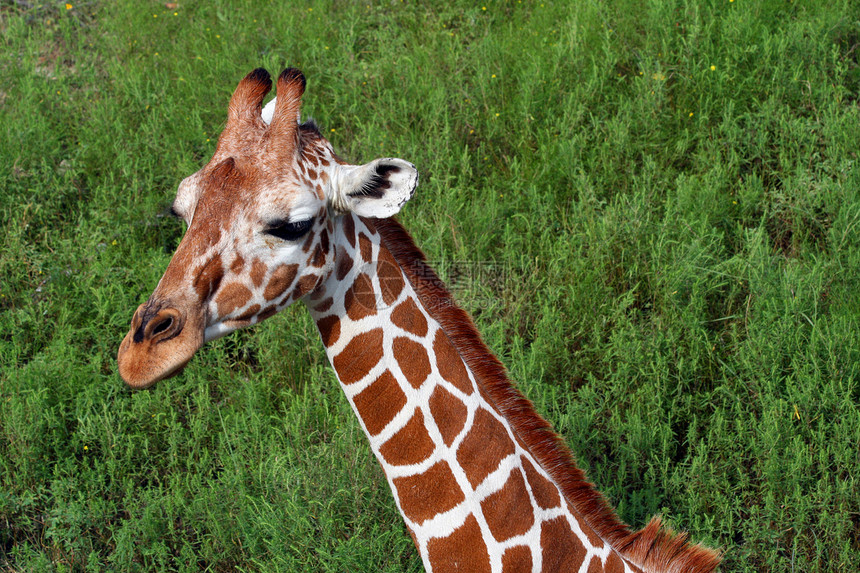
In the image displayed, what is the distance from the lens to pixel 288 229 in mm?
2123

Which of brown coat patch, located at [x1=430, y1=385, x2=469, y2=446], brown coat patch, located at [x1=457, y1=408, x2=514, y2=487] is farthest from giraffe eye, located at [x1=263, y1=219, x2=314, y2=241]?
brown coat patch, located at [x1=457, y1=408, x2=514, y2=487]

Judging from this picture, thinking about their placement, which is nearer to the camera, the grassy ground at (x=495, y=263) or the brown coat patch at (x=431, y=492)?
the brown coat patch at (x=431, y=492)

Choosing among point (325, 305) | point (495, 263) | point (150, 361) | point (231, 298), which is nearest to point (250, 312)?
point (231, 298)

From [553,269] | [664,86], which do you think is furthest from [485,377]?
[664,86]

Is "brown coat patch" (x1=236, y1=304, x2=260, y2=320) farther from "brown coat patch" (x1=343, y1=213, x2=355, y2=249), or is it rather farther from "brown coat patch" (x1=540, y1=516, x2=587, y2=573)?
"brown coat patch" (x1=540, y1=516, x2=587, y2=573)

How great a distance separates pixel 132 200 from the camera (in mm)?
4977

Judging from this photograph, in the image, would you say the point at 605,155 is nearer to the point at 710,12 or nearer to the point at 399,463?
the point at 710,12

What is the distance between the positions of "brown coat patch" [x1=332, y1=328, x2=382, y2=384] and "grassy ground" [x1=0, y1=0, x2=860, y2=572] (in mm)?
1118

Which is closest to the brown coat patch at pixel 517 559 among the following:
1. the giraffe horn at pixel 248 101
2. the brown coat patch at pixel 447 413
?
the brown coat patch at pixel 447 413

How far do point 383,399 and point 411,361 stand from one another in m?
0.14

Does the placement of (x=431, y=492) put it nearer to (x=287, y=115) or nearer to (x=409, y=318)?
(x=409, y=318)

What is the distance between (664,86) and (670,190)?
3.00 feet

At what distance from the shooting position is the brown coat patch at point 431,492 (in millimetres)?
2197

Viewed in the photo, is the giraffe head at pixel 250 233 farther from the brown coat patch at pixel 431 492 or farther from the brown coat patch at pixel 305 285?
the brown coat patch at pixel 431 492
